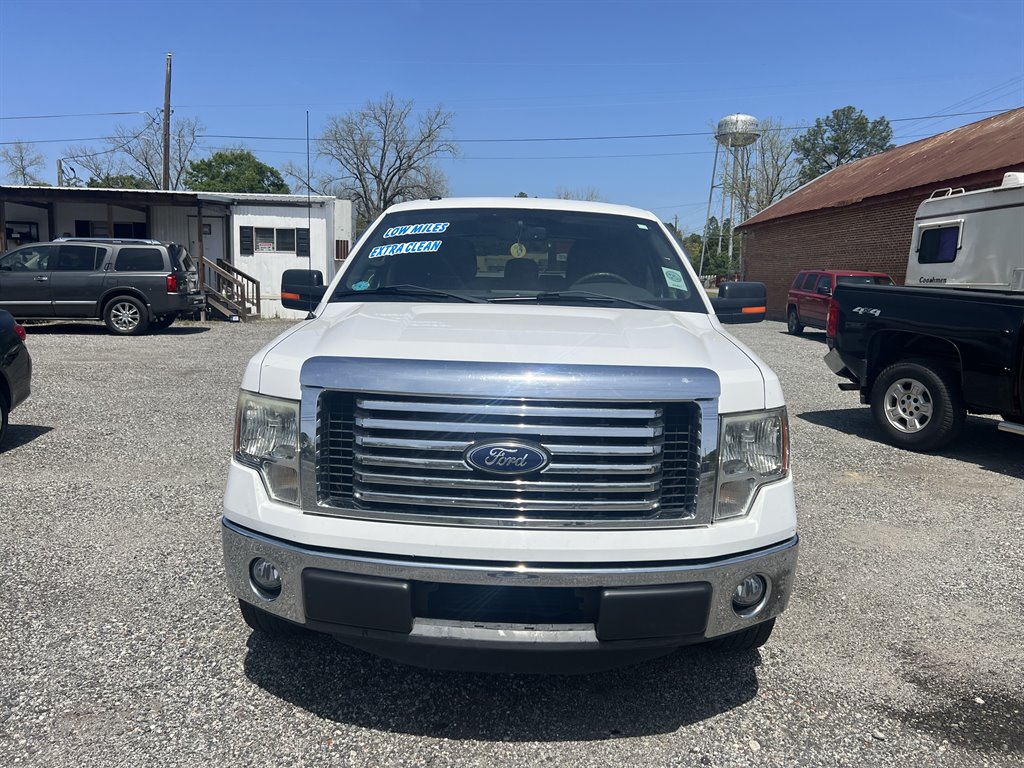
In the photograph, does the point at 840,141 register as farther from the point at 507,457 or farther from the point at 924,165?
the point at 507,457

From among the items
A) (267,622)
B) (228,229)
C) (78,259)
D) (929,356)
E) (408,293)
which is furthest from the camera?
(228,229)

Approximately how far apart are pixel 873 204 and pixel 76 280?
2058 cm

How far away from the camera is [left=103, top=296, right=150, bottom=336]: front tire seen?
51.0 feet

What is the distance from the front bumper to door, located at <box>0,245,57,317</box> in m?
15.7

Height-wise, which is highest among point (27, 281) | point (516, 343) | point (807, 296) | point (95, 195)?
point (95, 195)

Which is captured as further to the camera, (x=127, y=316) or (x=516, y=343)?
(x=127, y=316)

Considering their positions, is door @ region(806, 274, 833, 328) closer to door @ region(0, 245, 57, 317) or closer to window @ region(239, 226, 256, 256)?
window @ region(239, 226, 256, 256)

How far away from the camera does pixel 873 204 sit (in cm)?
2122

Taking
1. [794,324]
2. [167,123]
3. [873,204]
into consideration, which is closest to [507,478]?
[794,324]

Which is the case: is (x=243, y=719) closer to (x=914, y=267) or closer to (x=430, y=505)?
(x=430, y=505)

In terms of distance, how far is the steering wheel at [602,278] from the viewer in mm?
3836

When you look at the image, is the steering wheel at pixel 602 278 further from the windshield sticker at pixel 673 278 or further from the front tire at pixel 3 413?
the front tire at pixel 3 413

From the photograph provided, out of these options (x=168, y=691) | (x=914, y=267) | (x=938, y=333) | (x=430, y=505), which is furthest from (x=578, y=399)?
(x=914, y=267)

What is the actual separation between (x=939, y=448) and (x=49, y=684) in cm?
688
